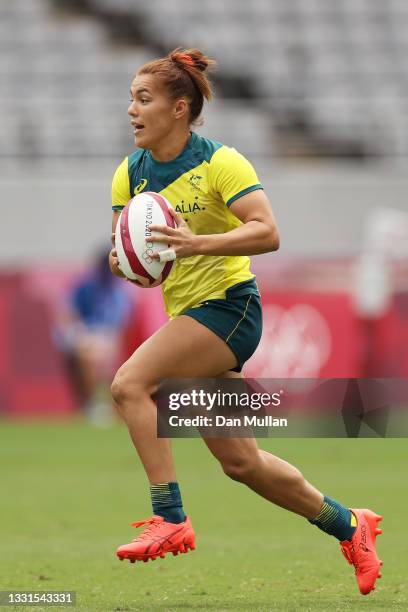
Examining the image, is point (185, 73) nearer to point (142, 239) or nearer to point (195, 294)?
point (142, 239)

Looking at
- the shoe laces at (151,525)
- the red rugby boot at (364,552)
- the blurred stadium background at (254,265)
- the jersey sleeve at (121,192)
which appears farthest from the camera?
the blurred stadium background at (254,265)

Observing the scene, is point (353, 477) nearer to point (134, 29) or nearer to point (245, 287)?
point (245, 287)

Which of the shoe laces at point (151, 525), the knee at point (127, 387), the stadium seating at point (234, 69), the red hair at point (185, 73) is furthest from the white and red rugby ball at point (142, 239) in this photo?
the stadium seating at point (234, 69)

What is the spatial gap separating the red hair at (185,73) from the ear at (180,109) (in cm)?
2

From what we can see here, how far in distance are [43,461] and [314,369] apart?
4.79 metres

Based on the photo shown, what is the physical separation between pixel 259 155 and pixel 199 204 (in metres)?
14.2

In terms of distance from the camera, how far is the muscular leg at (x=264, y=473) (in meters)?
5.53

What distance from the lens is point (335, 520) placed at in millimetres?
5762

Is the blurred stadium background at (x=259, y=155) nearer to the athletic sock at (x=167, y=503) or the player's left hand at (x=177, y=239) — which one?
the athletic sock at (x=167, y=503)

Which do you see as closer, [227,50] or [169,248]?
[169,248]

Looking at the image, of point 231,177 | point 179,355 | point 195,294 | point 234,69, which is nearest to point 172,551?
point 179,355

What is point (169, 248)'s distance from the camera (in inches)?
210

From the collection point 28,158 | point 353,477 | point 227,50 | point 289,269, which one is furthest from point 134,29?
point 353,477

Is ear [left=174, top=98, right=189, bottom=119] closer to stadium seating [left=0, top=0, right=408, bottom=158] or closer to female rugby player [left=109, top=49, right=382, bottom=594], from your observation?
female rugby player [left=109, top=49, right=382, bottom=594]
